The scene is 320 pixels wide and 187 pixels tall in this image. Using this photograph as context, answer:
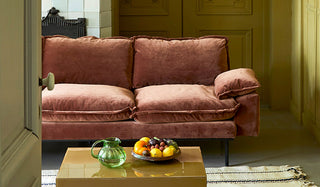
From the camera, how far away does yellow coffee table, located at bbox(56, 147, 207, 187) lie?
2219 mm

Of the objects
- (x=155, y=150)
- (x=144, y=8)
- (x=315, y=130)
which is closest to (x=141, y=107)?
(x=155, y=150)

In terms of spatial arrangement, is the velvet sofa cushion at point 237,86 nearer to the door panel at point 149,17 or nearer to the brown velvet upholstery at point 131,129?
the brown velvet upholstery at point 131,129

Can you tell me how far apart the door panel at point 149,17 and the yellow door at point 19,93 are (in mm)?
4293

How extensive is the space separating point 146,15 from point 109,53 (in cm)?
157

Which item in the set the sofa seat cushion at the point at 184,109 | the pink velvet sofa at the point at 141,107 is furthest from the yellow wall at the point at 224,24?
the sofa seat cushion at the point at 184,109

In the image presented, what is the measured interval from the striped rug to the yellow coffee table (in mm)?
612

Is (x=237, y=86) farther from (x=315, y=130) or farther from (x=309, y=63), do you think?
(x=309, y=63)

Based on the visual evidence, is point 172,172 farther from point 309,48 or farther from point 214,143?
point 309,48

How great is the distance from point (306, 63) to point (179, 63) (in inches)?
50.5

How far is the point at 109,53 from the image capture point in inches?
152

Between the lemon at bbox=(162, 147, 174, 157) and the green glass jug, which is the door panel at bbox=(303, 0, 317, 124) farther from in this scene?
the green glass jug

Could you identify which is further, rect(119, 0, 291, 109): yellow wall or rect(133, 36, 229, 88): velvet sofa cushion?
rect(119, 0, 291, 109): yellow wall

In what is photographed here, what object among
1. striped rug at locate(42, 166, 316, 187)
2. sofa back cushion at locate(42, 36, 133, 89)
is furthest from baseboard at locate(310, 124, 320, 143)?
sofa back cushion at locate(42, 36, 133, 89)

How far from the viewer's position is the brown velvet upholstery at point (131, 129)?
3.30 metres
